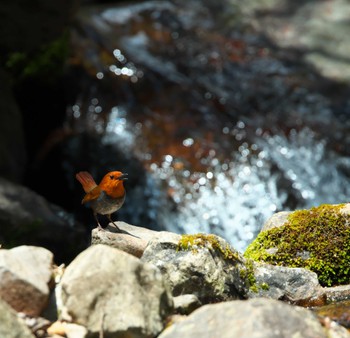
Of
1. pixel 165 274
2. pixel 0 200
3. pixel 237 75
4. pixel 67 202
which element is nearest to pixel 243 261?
pixel 165 274

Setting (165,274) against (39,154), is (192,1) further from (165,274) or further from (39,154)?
(165,274)

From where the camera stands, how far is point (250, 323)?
108 inches

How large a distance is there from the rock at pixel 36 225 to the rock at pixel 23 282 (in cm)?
394

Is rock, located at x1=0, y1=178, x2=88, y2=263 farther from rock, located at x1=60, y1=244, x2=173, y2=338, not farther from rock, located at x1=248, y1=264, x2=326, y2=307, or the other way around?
rock, located at x1=60, y1=244, x2=173, y2=338

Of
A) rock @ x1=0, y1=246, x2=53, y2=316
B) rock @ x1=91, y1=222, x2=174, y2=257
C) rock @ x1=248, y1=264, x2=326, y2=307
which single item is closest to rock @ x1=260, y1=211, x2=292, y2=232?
rock @ x1=248, y1=264, x2=326, y2=307

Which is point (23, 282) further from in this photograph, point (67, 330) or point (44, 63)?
point (44, 63)

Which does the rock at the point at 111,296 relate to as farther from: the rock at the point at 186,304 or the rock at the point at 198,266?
the rock at the point at 198,266

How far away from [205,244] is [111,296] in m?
1.04

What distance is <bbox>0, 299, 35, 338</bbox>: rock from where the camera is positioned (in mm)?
2756

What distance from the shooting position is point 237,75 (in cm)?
1206

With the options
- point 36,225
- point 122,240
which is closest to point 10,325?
point 122,240

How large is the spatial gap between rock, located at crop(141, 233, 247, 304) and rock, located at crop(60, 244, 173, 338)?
62cm

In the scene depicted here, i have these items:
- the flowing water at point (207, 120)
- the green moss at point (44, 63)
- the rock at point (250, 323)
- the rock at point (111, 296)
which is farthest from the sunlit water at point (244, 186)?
the rock at point (250, 323)

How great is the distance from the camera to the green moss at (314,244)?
456cm
